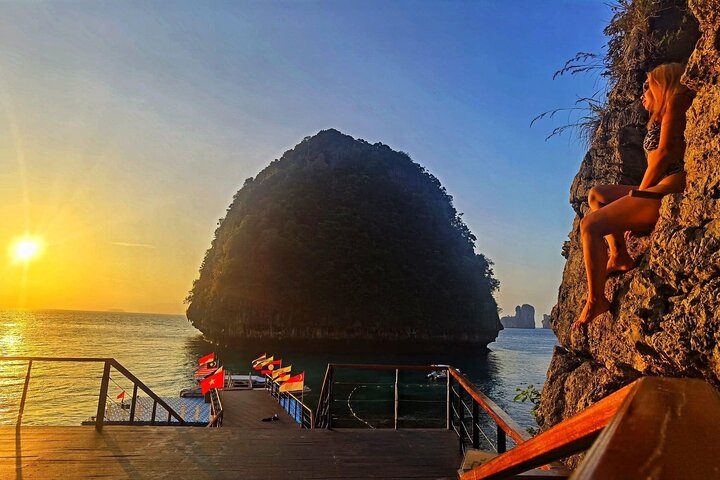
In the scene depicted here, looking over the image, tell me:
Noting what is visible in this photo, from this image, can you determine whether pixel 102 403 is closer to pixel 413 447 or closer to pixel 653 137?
pixel 413 447

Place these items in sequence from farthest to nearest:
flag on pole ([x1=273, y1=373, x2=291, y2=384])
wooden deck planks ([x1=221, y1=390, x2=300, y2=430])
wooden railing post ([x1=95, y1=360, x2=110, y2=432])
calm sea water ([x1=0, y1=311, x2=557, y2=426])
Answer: calm sea water ([x1=0, y1=311, x2=557, y2=426]) < flag on pole ([x1=273, y1=373, x2=291, y2=384]) < wooden deck planks ([x1=221, y1=390, x2=300, y2=430]) < wooden railing post ([x1=95, y1=360, x2=110, y2=432])

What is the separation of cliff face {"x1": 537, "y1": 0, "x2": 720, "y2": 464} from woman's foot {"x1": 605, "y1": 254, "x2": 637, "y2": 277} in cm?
5

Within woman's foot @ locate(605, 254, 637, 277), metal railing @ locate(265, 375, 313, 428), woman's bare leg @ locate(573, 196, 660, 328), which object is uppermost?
woman's bare leg @ locate(573, 196, 660, 328)

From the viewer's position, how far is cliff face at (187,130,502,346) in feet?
204

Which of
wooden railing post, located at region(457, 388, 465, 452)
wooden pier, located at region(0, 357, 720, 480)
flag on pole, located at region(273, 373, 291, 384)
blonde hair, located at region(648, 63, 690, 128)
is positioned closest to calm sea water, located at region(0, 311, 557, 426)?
flag on pole, located at region(273, 373, 291, 384)

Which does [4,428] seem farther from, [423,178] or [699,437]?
[423,178]

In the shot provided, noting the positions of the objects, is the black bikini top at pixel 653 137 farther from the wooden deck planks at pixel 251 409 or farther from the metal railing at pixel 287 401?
the metal railing at pixel 287 401

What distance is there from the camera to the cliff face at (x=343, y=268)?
62.3m

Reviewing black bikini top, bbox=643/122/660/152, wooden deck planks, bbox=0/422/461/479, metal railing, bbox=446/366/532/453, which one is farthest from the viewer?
wooden deck planks, bbox=0/422/461/479

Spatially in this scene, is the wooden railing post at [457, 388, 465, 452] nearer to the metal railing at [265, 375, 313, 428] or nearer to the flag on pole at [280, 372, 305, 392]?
the flag on pole at [280, 372, 305, 392]

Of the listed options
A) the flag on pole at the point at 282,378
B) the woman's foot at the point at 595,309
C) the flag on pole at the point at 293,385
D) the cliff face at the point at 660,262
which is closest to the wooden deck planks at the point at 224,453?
the cliff face at the point at 660,262

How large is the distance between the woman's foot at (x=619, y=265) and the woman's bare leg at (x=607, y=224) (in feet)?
0.35

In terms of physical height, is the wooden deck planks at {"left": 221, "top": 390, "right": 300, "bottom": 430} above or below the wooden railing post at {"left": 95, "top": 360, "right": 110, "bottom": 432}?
below

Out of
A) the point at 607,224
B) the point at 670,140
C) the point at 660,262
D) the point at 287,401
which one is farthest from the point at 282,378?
the point at 670,140
